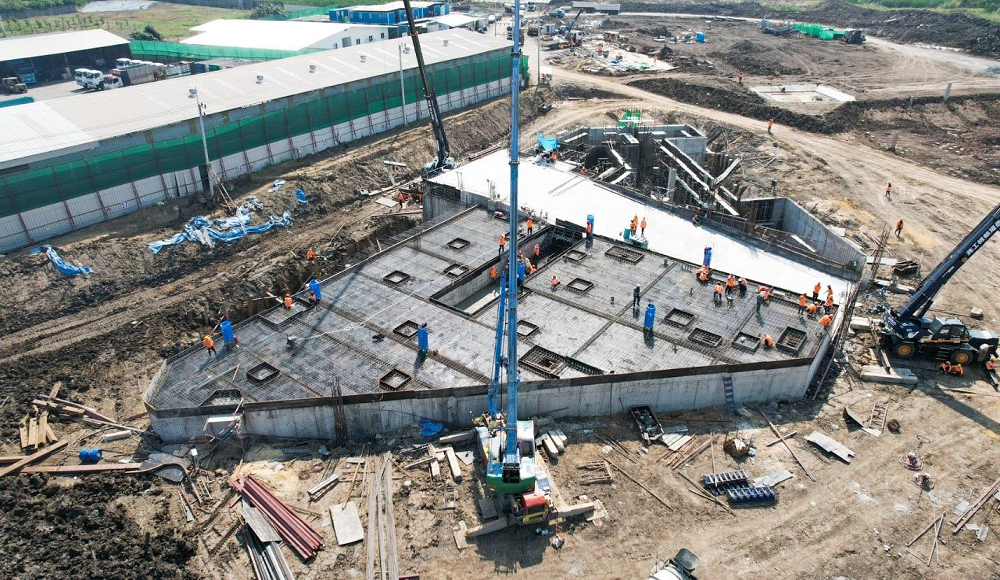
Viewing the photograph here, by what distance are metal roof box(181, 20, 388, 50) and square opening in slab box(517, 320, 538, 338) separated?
56658 millimetres

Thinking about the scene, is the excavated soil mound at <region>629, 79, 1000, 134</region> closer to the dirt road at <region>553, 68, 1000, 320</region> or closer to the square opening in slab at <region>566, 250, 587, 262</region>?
the dirt road at <region>553, 68, 1000, 320</region>

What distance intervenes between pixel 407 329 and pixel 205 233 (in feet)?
51.0

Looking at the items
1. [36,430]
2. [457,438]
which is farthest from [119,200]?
[457,438]

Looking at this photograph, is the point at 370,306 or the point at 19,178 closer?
the point at 370,306

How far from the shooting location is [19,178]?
103ft

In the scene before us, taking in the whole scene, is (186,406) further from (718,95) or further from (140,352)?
(718,95)

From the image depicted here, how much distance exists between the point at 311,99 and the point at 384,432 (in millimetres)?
29487

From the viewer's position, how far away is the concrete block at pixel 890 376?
25.7m

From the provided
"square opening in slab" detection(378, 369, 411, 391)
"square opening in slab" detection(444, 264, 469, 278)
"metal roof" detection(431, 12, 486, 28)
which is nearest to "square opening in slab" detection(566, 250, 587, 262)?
"square opening in slab" detection(444, 264, 469, 278)

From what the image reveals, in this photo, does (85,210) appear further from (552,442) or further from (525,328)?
(552,442)

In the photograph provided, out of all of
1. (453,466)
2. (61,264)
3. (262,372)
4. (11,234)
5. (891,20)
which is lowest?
(453,466)

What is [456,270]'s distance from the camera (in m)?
31.0

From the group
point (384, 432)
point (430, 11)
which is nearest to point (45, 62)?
point (430, 11)

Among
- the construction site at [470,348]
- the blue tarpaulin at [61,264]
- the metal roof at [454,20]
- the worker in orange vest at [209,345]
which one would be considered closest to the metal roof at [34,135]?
the construction site at [470,348]
